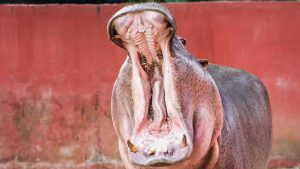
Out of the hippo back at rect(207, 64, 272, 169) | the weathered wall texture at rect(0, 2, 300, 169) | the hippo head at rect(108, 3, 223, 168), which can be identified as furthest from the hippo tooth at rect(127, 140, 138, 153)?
the weathered wall texture at rect(0, 2, 300, 169)

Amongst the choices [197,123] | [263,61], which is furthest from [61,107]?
[197,123]

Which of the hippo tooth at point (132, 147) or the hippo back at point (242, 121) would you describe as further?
the hippo back at point (242, 121)

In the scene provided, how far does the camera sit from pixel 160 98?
245 centimetres

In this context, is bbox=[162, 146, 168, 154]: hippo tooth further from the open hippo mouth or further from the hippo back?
the hippo back

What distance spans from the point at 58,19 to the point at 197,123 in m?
3.53

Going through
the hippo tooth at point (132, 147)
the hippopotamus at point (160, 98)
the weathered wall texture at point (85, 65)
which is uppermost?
the hippopotamus at point (160, 98)

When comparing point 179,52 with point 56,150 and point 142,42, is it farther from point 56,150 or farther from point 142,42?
point 56,150

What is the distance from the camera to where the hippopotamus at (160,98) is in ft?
7.62

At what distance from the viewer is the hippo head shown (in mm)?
2318

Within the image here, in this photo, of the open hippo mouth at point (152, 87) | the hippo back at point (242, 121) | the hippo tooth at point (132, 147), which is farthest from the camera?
the hippo back at point (242, 121)

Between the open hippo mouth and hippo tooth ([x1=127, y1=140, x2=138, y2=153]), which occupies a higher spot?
the open hippo mouth

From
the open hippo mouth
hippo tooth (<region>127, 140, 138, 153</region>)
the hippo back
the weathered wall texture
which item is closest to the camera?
the open hippo mouth

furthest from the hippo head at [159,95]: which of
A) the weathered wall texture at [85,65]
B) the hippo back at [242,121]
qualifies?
the weathered wall texture at [85,65]

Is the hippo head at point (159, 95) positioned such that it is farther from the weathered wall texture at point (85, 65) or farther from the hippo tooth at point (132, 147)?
the weathered wall texture at point (85, 65)
